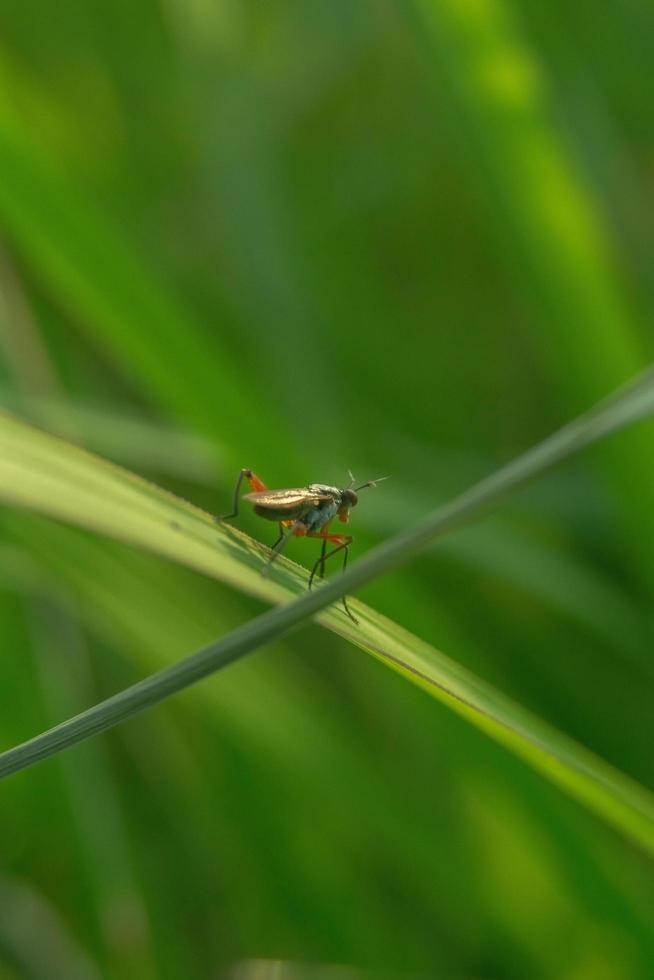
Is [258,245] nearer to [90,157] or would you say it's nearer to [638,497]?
[90,157]

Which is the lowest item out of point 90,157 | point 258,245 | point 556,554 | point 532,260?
point 556,554

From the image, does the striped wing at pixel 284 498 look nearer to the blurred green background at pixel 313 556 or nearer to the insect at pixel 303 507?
the insect at pixel 303 507

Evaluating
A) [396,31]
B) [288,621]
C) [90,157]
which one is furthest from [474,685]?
[396,31]

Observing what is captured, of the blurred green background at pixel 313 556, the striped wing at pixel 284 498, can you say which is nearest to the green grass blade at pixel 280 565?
the striped wing at pixel 284 498

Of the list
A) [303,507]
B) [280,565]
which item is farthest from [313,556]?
[280,565]

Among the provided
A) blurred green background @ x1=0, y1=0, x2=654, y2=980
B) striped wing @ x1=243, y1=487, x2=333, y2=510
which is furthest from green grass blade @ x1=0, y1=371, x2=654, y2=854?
blurred green background @ x1=0, y1=0, x2=654, y2=980

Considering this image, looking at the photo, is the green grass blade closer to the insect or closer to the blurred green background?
the insect
